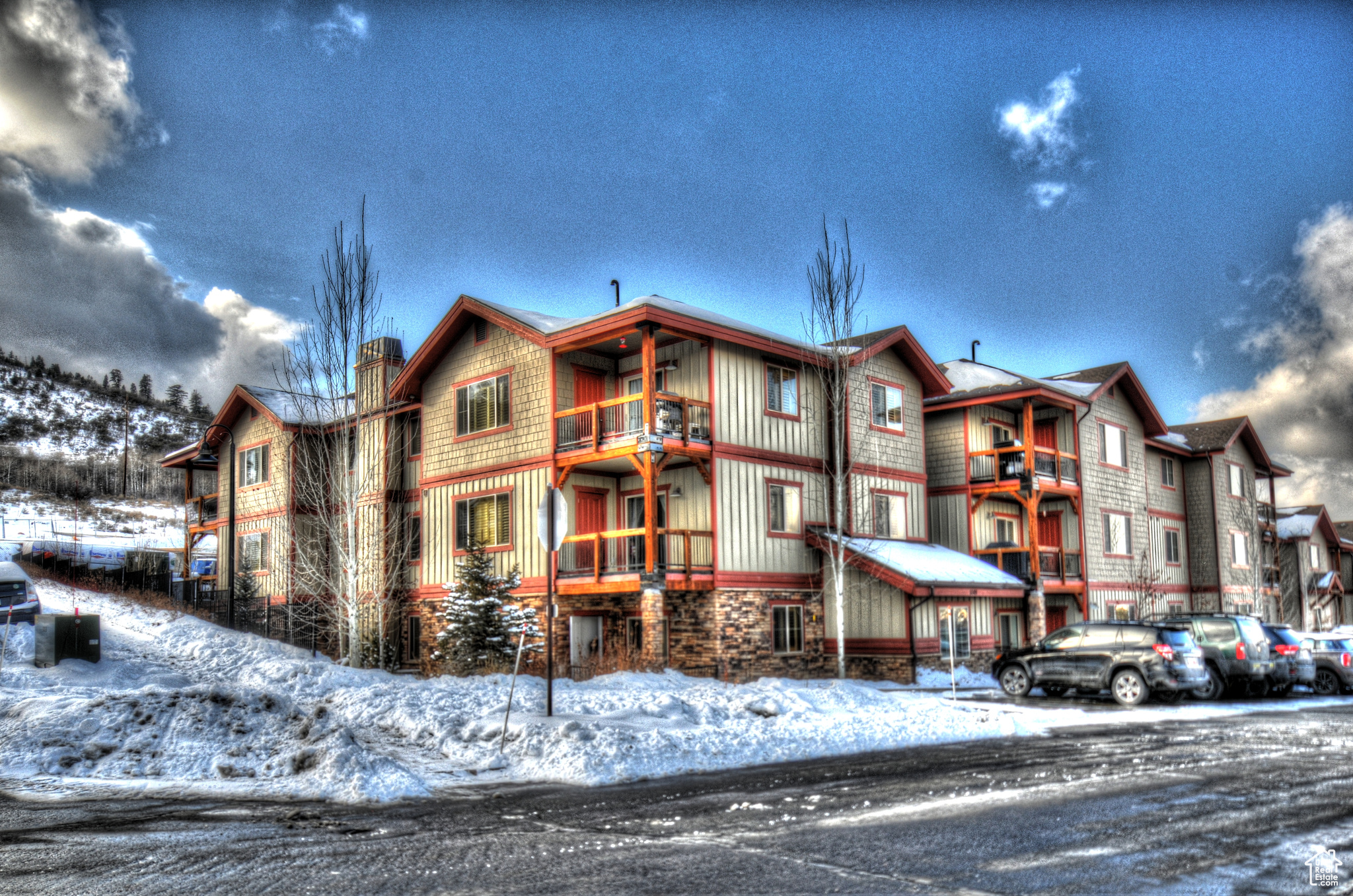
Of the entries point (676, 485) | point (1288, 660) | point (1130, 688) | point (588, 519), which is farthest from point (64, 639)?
point (1288, 660)

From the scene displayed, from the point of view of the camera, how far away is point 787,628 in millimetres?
27062

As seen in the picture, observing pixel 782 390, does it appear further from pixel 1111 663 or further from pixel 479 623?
pixel 1111 663

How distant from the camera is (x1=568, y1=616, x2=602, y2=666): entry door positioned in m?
27.0

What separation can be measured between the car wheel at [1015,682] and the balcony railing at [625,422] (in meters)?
8.56

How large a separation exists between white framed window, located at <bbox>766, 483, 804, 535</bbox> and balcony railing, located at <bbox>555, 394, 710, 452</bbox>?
2.77 metres

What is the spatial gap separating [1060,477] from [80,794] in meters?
29.8

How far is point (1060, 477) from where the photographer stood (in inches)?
1334

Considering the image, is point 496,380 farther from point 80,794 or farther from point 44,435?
point 44,435

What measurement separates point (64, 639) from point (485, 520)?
11.5m

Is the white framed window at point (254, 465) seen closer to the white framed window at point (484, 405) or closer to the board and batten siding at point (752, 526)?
the white framed window at point (484, 405)

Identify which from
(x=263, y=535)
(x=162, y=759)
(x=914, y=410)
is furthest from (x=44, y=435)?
(x=162, y=759)

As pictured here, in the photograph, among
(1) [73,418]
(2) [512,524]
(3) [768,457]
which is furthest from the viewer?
(1) [73,418]

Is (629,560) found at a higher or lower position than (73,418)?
lower

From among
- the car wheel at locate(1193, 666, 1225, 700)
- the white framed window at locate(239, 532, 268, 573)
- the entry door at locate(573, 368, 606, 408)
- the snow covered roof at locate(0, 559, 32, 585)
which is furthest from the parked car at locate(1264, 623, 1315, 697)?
the white framed window at locate(239, 532, 268, 573)
